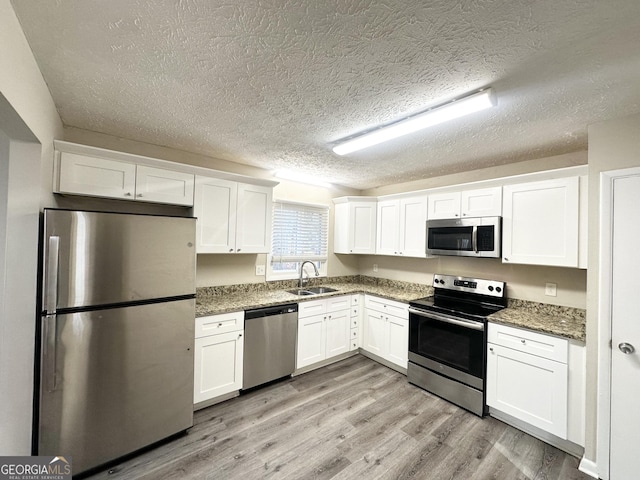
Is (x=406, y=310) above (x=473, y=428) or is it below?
above

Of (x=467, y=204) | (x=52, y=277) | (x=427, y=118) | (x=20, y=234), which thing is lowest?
(x=52, y=277)

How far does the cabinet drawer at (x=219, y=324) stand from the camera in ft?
7.91

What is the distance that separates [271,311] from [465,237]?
7.48 ft

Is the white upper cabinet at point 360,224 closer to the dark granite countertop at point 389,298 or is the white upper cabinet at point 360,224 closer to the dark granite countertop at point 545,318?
the dark granite countertop at point 389,298

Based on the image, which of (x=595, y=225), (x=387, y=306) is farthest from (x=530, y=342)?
(x=387, y=306)

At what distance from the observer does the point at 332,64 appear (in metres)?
1.39

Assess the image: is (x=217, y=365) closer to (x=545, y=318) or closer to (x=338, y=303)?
(x=338, y=303)

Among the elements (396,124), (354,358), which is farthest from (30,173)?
(354,358)

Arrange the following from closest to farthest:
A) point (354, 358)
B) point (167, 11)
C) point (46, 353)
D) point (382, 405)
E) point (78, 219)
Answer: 1. point (167, 11)
2. point (46, 353)
3. point (78, 219)
4. point (382, 405)
5. point (354, 358)

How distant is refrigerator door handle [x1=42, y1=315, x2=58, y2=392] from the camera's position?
63.2 inches

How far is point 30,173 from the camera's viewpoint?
5.15 feet

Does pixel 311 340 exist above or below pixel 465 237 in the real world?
below

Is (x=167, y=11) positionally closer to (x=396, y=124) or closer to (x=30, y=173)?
(x=30, y=173)

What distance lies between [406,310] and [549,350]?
1334 millimetres
